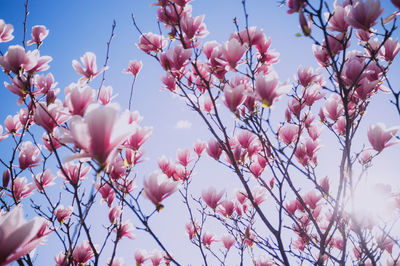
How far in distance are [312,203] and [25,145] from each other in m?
2.49

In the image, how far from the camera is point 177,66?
1785 millimetres

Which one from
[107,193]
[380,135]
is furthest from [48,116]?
[380,135]

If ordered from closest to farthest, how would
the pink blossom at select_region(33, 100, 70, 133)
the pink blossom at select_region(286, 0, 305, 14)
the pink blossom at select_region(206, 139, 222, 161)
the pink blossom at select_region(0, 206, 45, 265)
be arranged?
the pink blossom at select_region(0, 206, 45, 265) → the pink blossom at select_region(33, 100, 70, 133) → the pink blossom at select_region(286, 0, 305, 14) → the pink blossom at select_region(206, 139, 222, 161)

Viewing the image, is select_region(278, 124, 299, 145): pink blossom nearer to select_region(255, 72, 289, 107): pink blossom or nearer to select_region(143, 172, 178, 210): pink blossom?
select_region(255, 72, 289, 107): pink blossom

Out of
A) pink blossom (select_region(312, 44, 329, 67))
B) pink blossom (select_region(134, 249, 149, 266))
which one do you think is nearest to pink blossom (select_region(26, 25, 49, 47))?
pink blossom (select_region(134, 249, 149, 266))

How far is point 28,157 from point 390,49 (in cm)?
→ 282

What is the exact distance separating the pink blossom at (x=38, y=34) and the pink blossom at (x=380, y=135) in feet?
8.54

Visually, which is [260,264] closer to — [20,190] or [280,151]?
[280,151]

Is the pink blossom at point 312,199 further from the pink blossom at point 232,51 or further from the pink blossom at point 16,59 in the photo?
the pink blossom at point 16,59

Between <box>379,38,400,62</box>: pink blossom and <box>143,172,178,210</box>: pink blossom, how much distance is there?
74.2 inches

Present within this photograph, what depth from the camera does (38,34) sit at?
211 centimetres

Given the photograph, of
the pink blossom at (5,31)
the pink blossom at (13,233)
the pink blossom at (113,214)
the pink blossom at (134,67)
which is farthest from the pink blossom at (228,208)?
the pink blossom at (5,31)

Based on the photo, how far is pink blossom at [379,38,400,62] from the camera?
185 centimetres

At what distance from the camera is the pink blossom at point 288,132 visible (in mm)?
2131
